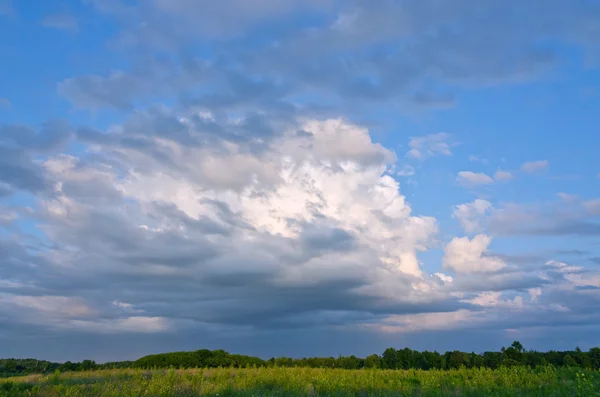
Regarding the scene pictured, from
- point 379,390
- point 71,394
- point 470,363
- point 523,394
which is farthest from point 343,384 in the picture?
point 470,363

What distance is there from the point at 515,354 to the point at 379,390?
643 inches

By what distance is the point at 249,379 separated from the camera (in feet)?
81.4

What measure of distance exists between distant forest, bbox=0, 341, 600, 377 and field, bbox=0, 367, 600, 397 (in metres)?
7.28

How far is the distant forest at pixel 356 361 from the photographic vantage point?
32.7m

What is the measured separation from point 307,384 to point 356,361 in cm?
1481

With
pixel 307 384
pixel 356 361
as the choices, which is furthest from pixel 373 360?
pixel 307 384

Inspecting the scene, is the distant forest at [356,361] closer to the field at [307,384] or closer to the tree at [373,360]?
the tree at [373,360]

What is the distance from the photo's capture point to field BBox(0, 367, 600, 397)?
20.2 metres

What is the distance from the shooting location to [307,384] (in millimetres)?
22922

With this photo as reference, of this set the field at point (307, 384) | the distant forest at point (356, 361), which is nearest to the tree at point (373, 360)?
the distant forest at point (356, 361)

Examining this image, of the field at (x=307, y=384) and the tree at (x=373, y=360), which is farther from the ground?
the tree at (x=373, y=360)

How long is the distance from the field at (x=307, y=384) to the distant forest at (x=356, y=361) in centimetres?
728

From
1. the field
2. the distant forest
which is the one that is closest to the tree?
the distant forest

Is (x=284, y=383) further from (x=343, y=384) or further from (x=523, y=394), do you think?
(x=523, y=394)
